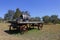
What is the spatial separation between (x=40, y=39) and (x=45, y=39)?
413mm

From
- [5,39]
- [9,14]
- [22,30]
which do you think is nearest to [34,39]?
[5,39]

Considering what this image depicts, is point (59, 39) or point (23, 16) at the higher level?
point (23, 16)

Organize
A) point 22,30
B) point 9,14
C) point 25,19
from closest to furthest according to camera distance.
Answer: point 22,30 < point 25,19 < point 9,14

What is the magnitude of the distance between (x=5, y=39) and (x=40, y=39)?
2.86 m

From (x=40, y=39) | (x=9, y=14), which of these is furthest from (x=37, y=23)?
(x=9, y=14)

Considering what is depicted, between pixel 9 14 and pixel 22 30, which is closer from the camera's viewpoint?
pixel 22 30

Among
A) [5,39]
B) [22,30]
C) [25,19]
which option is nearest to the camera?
[5,39]

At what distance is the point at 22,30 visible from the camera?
1583cm

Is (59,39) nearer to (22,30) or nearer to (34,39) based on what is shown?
(34,39)

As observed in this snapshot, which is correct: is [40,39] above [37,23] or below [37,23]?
below

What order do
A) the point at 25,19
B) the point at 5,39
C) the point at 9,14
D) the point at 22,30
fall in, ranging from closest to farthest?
1. the point at 5,39
2. the point at 22,30
3. the point at 25,19
4. the point at 9,14

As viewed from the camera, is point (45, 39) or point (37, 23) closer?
point (45, 39)

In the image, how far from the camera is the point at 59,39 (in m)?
12.1

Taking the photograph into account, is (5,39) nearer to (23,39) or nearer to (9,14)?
(23,39)
